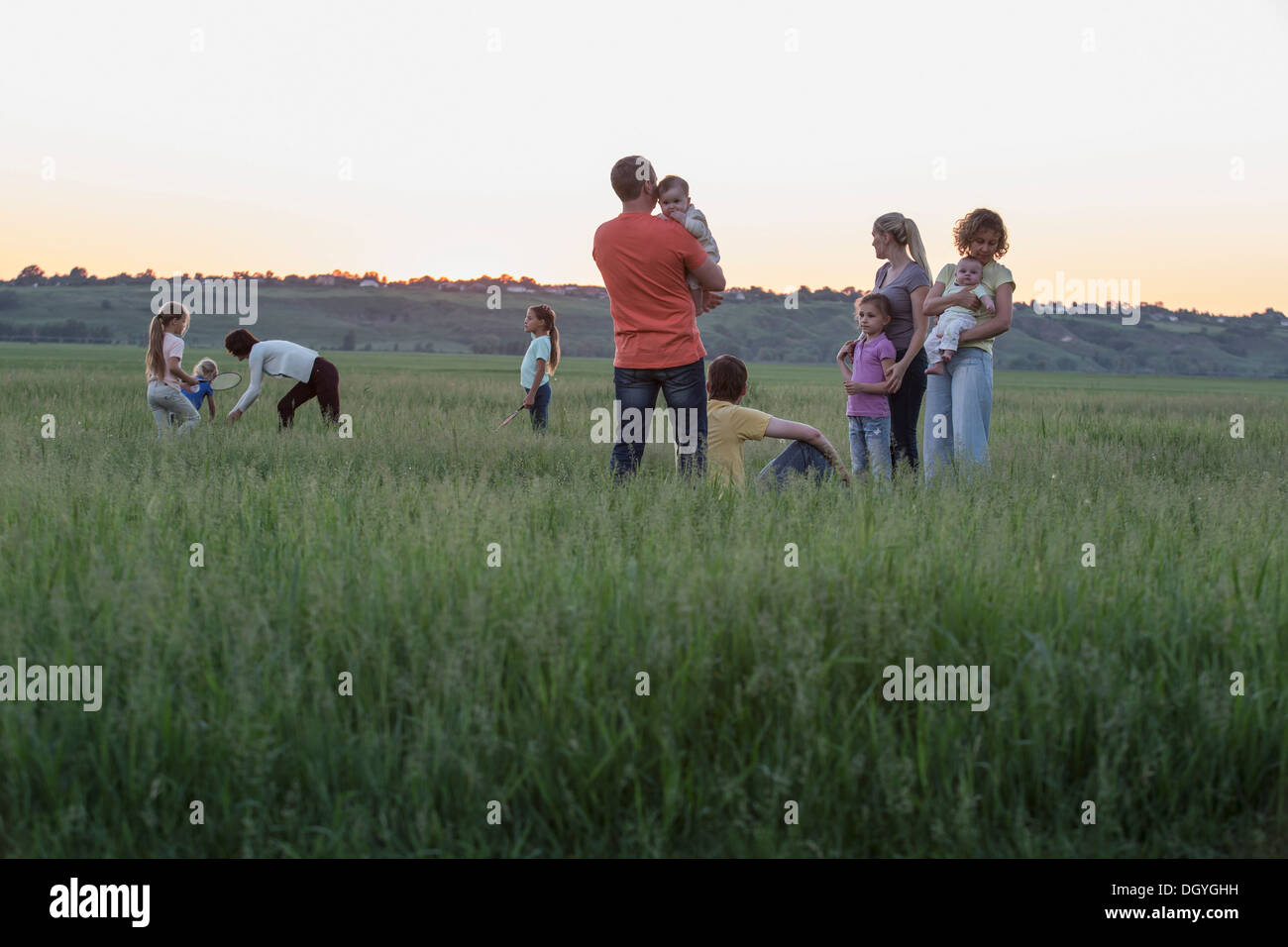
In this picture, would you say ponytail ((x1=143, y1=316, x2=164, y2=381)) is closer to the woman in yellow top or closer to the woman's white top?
the woman's white top

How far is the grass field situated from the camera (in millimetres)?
2666

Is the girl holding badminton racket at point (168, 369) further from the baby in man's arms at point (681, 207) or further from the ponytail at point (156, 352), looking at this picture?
the baby in man's arms at point (681, 207)

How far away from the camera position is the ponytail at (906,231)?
7.16 m

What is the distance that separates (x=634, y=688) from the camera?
3047 mm

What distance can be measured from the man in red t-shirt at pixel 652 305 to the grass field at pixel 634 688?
1.51 meters

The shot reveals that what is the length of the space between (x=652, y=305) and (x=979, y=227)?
2461 millimetres

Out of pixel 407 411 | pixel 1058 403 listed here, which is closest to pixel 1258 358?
pixel 1058 403

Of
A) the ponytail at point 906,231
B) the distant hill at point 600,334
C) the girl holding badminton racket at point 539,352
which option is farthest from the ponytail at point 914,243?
the distant hill at point 600,334

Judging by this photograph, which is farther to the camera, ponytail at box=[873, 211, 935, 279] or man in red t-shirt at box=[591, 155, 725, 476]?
ponytail at box=[873, 211, 935, 279]

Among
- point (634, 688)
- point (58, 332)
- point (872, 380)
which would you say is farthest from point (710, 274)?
point (58, 332)

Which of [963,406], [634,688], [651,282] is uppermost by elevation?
[651,282]

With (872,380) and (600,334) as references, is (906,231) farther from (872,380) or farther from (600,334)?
(600,334)

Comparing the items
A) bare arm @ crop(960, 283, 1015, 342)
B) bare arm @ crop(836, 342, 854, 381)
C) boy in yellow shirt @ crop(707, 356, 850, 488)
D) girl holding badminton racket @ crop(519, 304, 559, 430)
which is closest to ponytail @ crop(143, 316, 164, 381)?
girl holding badminton racket @ crop(519, 304, 559, 430)
